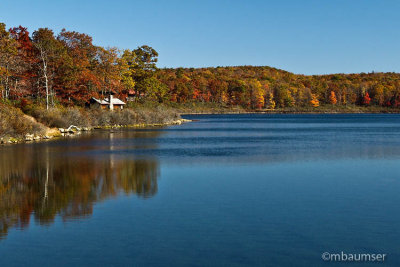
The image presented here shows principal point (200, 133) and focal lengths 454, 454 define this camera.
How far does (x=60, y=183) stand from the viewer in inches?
856

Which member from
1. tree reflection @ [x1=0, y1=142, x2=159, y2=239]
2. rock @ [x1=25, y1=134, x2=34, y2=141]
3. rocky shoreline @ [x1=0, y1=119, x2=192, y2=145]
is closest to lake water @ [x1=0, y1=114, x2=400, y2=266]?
tree reflection @ [x1=0, y1=142, x2=159, y2=239]

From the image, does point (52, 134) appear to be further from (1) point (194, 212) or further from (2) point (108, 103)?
(1) point (194, 212)

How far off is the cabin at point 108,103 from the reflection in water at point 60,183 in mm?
47643

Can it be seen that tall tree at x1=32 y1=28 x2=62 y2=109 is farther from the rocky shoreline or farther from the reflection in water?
the reflection in water

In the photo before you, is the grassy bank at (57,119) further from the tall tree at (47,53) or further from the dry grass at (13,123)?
the tall tree at (47,53)

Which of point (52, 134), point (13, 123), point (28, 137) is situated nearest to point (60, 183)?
point (13, 123)

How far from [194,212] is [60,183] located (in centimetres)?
877

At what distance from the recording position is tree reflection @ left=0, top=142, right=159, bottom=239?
52.0ft

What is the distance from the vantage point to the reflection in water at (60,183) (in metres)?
15.9

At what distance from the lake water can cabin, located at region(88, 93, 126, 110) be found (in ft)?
170

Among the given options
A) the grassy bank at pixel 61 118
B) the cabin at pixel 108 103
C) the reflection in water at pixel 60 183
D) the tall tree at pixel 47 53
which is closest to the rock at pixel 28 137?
the grassy bank at pixel 61 118

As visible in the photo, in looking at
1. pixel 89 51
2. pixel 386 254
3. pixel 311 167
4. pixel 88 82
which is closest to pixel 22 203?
pixel 386 254

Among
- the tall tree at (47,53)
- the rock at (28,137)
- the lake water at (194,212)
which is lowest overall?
the lake water at (194,212)

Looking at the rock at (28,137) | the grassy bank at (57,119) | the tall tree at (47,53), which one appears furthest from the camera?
the tall tree at (47,53)
